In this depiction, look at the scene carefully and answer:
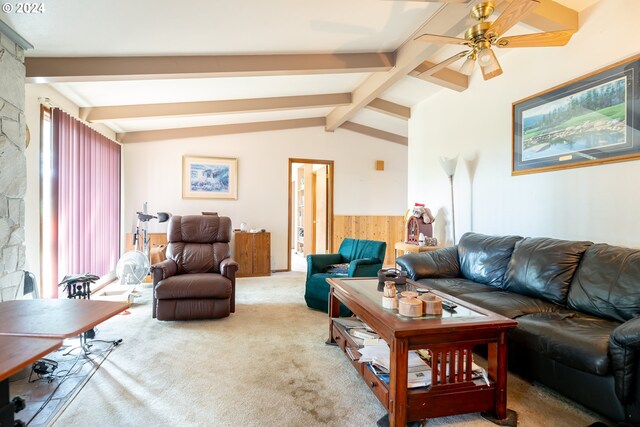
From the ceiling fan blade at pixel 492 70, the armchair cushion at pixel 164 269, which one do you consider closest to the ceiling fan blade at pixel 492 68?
the ceiling fan blade at pixel 492 70

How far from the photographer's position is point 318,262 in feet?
12.0

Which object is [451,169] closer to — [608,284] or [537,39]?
[537,39]

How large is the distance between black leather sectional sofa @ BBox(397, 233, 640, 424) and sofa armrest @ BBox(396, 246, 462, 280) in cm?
16

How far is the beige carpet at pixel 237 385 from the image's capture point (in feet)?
5.51

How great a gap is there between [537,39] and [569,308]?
6.09 ft

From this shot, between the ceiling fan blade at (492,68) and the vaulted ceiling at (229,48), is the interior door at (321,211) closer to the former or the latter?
the vaulted ceiling at (229,48)

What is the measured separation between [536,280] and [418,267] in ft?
3.39

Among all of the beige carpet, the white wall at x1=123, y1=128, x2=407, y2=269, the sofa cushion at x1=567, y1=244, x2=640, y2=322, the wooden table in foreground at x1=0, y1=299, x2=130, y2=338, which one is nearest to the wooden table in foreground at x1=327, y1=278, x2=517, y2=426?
the beige carpet

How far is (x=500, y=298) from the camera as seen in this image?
Answer: 2.39 metres

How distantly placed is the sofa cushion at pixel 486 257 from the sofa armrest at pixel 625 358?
51.2 inches

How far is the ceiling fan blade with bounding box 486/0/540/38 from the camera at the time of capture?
67.7 inches

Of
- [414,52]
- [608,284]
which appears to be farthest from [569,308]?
[414,52]

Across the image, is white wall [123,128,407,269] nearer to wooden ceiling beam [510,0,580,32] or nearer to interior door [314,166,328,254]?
interior door [314,166,328,254]

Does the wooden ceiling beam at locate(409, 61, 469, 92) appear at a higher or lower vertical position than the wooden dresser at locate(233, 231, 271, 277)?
higher
